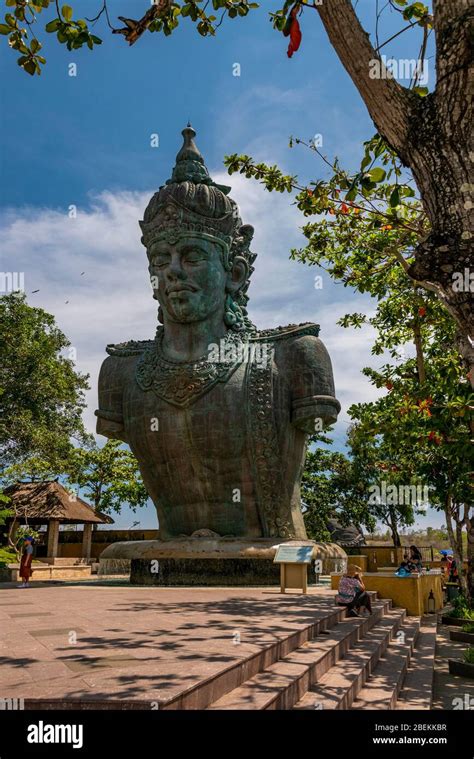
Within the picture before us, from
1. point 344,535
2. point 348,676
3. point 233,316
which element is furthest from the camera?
point 344,535

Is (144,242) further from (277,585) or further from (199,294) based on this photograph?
(277,585)

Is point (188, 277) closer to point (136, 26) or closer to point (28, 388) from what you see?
point (136, 26)

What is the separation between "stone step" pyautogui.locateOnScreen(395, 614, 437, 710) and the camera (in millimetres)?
5930

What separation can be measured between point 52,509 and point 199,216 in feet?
64.4

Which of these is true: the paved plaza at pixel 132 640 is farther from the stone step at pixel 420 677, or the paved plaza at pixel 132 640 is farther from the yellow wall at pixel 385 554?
the yellow wall at pixel 385 554

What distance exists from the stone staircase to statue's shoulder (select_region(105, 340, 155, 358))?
8688 mm

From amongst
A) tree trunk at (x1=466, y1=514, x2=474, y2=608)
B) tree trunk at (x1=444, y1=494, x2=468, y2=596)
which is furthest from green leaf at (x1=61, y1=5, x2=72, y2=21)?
tree trunk at (x1=444, y1=494, x2=468, y2=596)

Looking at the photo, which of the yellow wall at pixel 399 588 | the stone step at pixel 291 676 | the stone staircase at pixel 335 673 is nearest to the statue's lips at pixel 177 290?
the yellow wall at pixel 399 588

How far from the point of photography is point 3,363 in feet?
98.1

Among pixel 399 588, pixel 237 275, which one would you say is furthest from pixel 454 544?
pixel 237 275

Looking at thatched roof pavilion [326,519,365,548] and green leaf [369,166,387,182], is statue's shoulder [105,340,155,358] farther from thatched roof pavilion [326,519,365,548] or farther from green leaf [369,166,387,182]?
thatched roof pavilion [326,519,365,548]

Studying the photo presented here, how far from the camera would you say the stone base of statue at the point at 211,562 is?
1172 centimetres

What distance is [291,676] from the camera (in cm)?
443

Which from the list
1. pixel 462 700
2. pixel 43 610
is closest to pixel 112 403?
pixel 43 610
